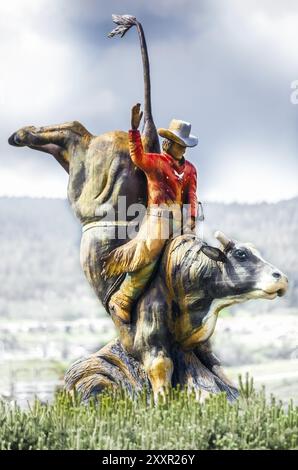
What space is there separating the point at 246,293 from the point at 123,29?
180cm

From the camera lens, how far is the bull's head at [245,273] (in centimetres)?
742

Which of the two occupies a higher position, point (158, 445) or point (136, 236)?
point (136, 236)

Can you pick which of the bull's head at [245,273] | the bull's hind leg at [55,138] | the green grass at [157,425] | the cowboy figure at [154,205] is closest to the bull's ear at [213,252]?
the bull's head at [245,273]

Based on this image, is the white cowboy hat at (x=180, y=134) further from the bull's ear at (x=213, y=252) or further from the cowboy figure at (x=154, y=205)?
the bull's ear at (x=213, y=252)

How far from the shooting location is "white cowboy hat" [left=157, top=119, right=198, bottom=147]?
25.4ft

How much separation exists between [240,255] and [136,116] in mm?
971

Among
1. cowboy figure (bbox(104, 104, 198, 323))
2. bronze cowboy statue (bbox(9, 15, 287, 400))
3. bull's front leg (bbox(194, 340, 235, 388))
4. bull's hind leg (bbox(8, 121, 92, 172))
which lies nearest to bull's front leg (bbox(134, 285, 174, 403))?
bronze cowboy statue (bbox(9, 15, 287, 400))

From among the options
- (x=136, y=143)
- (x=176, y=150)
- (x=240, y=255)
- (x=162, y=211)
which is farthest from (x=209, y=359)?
(x=136, y=143)

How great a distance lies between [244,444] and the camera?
22.1 ft

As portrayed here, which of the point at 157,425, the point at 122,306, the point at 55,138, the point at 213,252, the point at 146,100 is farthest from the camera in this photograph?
the point at 55,138

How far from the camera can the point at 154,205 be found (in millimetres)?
7625

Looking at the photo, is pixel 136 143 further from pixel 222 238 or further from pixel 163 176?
pixel 222 238
